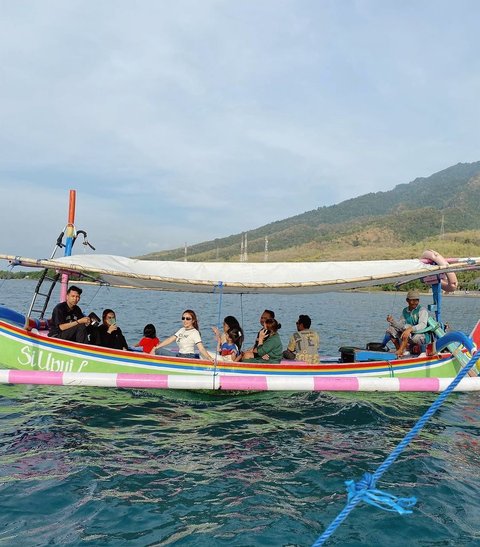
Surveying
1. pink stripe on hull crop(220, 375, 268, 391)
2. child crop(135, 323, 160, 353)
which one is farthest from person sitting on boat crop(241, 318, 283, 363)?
child crop(135, 323, 160, 353)

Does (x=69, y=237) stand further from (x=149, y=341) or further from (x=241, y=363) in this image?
(x=241, y=363)

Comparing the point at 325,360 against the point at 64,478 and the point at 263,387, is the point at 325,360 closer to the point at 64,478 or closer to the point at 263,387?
the point at 263,387

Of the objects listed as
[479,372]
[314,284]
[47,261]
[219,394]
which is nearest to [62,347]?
[47,261]

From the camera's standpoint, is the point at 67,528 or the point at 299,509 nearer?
the point at 67,528

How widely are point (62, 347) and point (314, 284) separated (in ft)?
18.5

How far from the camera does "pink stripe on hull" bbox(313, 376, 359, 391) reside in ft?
29.8

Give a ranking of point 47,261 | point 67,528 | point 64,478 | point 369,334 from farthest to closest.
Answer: point 369,334 → point 47,261 → point 64,478 → point 67,528

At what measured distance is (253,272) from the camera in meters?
12.2

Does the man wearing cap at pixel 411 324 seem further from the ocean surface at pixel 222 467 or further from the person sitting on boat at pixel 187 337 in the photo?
→ the person sitting on boat at pixel 187 337

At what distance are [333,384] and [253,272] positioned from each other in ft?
12.8

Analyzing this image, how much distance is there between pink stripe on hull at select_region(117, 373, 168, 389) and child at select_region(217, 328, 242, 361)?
2637 millimetres

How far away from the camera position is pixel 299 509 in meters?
6.18

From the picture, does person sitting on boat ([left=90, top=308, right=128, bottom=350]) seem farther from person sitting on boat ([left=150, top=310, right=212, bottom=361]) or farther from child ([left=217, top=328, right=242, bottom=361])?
child ([left=217, top=328, right=242, bottom=361])

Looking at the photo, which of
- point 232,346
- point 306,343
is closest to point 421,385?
point 306,343
